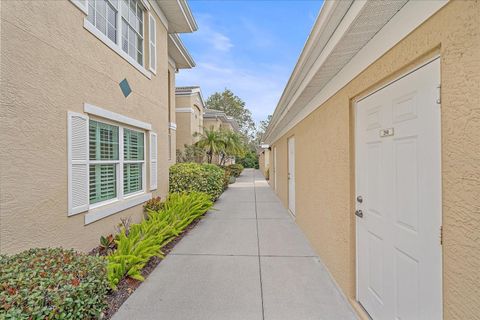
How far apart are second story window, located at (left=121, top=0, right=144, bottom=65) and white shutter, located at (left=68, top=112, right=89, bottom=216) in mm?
2782

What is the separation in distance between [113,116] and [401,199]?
542cm

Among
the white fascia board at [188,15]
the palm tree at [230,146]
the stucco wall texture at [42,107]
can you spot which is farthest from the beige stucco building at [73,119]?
the palm tree at [230,146]

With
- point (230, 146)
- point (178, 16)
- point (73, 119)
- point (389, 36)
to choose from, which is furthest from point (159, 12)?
point (230, 146)

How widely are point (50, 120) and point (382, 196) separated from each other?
15.6 ft

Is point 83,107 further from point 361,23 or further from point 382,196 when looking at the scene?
point 382,196

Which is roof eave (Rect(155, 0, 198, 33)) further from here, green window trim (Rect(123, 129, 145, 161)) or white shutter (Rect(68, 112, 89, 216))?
white shutter (Rect(68, 112, 89, 216))

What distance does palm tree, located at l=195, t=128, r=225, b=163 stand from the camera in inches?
657

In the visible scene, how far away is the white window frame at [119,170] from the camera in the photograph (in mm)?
4621

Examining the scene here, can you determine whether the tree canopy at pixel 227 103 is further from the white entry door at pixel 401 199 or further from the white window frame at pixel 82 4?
the white entry door at pixel 401 199

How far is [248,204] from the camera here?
10.2 m

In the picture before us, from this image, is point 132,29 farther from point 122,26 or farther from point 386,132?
point 386,132

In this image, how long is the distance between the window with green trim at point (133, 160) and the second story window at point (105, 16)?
7.29 feet

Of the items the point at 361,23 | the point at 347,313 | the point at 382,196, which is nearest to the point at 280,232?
the point at 347,313

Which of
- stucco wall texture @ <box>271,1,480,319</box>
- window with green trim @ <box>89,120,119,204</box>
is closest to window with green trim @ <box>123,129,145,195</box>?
window with green trim @ <box>89,120,119,204</box>
